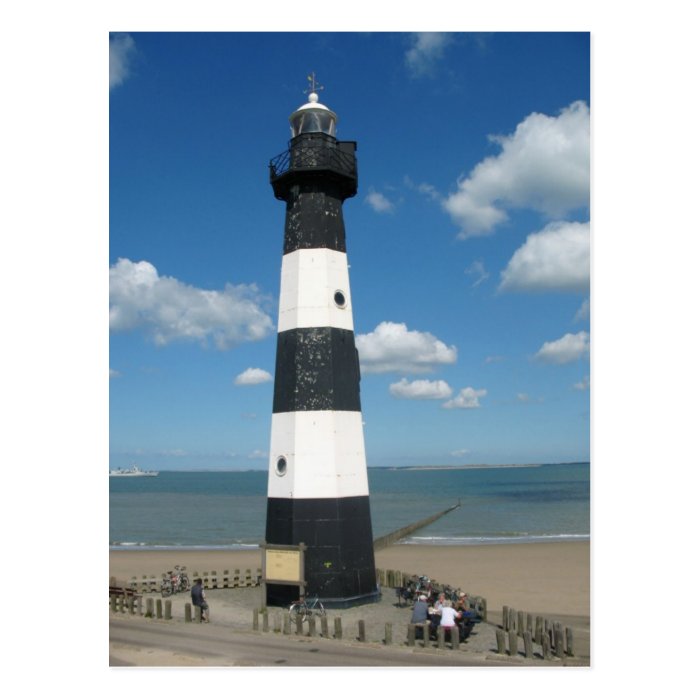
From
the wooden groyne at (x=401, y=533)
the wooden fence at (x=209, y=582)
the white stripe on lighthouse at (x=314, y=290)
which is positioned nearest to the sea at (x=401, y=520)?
the wooden groyne at (x=401, y=533)

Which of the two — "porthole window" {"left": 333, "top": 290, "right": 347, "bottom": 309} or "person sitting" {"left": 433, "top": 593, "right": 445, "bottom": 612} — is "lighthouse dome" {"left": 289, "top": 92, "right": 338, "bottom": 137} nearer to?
"porthole window" {"left": 333, "top": 290, "right": 347, "bottom": 309}

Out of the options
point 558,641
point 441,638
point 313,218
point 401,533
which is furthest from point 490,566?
point 313,218

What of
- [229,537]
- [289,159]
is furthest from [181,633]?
[229,537]

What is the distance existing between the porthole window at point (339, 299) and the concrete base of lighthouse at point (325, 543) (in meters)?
4.43

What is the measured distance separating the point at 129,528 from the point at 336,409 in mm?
41437

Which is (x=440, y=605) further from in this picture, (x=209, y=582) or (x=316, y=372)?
(x=209, y=582)

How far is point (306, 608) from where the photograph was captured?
49.0 ft

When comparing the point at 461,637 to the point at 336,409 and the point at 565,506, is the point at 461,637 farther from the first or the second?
the point at 565,506

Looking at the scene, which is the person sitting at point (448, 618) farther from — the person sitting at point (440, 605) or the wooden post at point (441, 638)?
the person sitting at point (440, 605)

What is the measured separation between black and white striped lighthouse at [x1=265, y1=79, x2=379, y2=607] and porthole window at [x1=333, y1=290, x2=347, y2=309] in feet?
0.08

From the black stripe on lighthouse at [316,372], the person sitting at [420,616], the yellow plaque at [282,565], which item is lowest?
the person sitting at [420,616]

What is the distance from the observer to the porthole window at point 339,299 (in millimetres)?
16125

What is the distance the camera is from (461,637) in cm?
1338
